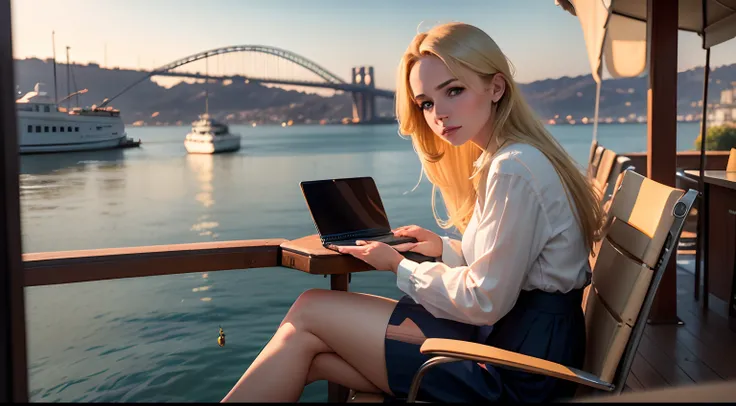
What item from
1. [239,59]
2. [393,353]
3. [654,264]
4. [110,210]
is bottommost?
[110,210]

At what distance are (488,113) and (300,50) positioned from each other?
52732 mm

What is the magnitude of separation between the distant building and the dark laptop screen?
1434cm

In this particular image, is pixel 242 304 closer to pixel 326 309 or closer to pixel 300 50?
pixel 326 309

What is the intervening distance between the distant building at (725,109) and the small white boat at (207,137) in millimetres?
37318

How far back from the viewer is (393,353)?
1.31 metres

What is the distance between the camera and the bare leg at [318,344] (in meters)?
1.31

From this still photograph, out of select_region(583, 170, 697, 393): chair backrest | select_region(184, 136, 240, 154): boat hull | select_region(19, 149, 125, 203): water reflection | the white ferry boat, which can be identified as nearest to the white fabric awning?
select_region(583, 170, 697, 393): chair backrest

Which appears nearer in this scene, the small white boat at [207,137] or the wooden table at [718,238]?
the wooden table at [718,238]

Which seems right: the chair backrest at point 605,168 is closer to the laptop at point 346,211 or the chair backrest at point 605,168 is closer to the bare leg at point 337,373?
the laptop at point 346,211

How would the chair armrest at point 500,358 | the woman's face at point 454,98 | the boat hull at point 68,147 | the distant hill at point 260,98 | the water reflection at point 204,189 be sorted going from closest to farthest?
the chair armrest at point 500,358
the woman's face at point 454,98
the water reflection at point 204,189
the distant hill at point 260,98
the boat hull at point 68,147

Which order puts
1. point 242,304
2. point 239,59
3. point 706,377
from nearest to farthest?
1. point 706,377
2. point 242,304
3. point 239,59

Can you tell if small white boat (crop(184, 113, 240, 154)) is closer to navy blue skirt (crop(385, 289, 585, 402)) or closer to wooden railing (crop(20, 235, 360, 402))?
wooden railing (crop(20, 235, 360, 402))

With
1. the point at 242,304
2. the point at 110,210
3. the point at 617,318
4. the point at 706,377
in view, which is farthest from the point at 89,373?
the point at 110,210

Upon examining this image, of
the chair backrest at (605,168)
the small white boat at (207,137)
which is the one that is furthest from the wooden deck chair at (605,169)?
the small white boat at (207,137)
